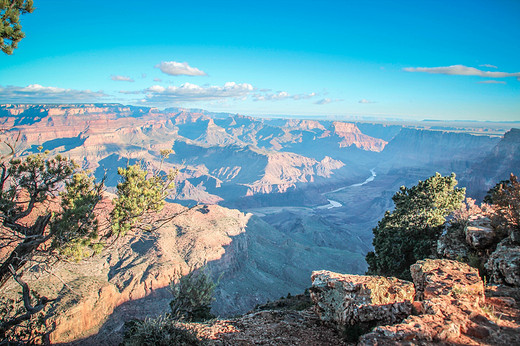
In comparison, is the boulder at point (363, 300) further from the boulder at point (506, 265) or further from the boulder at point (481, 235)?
the boulder at point (481, 235)

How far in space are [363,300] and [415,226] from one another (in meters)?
20.2

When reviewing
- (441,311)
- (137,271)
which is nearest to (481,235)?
(441,311)

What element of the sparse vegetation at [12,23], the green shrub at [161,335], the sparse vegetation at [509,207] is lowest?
the green shrub at [161,335]

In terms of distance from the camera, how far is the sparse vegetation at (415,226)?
25.4 meters

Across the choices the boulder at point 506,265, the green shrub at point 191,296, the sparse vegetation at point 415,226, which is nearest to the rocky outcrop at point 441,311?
the boulder at point 506,265

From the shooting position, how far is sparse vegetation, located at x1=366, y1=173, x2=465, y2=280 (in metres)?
25.4

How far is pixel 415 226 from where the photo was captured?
26359mm

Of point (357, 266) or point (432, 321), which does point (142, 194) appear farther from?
point (357, 266)

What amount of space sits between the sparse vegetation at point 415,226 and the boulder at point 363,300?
54.8 feet

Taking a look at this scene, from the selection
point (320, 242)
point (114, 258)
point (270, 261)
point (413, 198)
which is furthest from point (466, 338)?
point (320, 242)

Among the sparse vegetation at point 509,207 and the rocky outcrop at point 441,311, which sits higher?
the sparse vegetation at point 509,207

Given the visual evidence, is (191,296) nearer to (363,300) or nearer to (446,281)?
(363,300)

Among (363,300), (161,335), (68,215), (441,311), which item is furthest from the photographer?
(68,215)

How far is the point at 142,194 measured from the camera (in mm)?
11055
